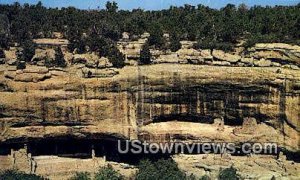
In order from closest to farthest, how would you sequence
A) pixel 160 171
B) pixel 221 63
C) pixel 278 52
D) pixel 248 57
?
1. pixel 278 52
2. pixel 221 63
3. pixel 248 57
4. pixel 160 171

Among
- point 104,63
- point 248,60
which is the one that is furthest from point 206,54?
point 104,63

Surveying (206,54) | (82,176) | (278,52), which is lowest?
(82,176)

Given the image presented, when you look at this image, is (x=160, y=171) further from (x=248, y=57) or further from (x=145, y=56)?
(x=248, y=57)

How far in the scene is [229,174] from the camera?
24.6 m

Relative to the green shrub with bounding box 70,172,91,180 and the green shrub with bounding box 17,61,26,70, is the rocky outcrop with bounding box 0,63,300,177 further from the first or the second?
the green shrub with bounding box 70,172,91,180

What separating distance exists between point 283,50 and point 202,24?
9.11 m

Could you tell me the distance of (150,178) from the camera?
24.9 metres

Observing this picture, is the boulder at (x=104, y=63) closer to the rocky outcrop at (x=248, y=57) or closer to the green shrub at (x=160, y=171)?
the rocky outcrop at (x=248, y=57)

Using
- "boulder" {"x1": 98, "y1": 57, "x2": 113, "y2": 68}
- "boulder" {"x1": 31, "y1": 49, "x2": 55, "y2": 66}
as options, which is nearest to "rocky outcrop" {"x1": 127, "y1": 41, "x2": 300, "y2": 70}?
"boulder" {"x1": 98, "y1": 57, "x2": 113, "y2": 68}

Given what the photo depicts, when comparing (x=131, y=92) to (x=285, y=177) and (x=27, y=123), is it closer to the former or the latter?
(x=27, y=123)

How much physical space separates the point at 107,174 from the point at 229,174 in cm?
585

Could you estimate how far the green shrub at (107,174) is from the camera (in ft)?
82.2

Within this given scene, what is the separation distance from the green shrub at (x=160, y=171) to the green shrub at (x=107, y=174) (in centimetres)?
107

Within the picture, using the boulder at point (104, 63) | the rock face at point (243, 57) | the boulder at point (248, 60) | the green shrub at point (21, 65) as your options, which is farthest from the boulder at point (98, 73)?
the boulder at point (248, 60)
